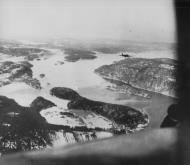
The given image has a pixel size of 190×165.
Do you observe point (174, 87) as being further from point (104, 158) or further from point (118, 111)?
point (104, 158)

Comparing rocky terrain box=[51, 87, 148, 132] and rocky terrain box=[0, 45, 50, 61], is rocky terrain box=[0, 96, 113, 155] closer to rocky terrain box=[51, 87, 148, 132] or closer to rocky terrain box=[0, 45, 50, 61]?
rocky terrain box=[51, 87, 148, 132]

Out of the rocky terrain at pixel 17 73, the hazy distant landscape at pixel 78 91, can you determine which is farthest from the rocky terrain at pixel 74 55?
the rocky terrain at pixel 17 73

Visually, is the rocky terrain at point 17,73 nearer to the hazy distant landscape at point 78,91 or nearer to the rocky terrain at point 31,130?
the hazy distant landscape at point 78,91

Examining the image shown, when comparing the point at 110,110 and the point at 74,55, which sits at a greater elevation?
the point at 74,55

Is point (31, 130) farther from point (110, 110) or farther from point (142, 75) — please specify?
point (142, 75)

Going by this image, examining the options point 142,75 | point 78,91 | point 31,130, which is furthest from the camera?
point 142,75

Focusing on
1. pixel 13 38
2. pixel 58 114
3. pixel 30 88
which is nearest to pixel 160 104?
pixel 58 114

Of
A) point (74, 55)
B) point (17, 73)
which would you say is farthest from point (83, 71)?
point (17, 73)

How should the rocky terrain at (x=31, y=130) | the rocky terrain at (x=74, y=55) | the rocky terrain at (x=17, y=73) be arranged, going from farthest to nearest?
the rocky terrain at (x=74, y=55), the rocky terrain at (x=17, y=73), the rocky terrain at (x=31, y=130)

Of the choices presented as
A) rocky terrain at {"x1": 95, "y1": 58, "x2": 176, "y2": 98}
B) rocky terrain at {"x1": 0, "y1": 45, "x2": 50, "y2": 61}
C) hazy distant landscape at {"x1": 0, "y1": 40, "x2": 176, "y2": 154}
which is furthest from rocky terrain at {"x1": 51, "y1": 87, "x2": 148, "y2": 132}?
rocky terrain at {"x1": 0, "y1": 45, "x2": 50, "y2": 61}
